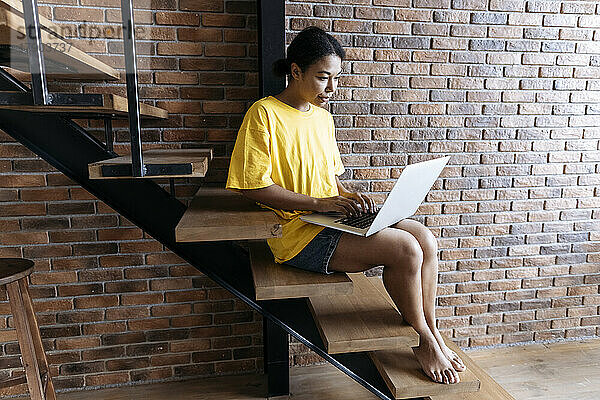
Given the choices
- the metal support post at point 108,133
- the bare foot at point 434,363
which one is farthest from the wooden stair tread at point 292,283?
the metal support post at point 108,133

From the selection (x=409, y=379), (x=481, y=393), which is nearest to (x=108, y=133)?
(x=409, y=379)

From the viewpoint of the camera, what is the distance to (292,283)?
153cm

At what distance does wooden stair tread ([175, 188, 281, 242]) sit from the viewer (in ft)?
4.54

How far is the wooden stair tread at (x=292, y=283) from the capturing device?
4.93ft

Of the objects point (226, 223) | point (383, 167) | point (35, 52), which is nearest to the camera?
point (35, 52)

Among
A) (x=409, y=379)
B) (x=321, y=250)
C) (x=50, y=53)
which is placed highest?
(x=50, y=53)

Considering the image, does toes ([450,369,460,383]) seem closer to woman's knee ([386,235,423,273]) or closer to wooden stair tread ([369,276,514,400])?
wooden stair tread ([369,276,514,400])

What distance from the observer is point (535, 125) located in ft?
8.21

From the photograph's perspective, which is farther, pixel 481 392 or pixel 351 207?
pixel 481 392

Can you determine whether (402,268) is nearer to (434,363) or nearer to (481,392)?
(434,363)

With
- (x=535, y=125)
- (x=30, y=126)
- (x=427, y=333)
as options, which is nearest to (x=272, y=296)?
(x=427, y=333)

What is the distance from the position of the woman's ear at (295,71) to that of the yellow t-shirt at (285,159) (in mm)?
109

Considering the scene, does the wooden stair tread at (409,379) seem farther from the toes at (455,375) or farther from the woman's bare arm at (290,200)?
the woman's bare arm at (290,200)

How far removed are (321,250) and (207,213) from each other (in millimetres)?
407
